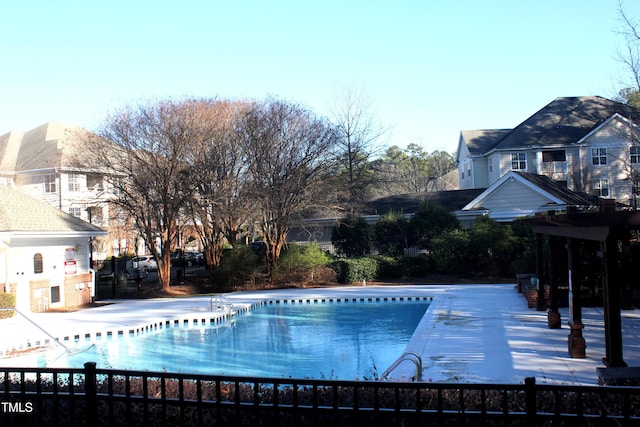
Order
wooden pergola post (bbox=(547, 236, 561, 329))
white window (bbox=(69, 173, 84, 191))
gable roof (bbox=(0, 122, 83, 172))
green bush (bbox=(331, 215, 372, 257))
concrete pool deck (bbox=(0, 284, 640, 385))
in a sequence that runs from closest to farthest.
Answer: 1. concrete pool deck (bbox=(0, 284, 640, 385))
2. wooden pergola post (bbox=(547, 236, 561, 329))
3. green bush (bbox=(331, 215, 372, 257))
4. gable roof (bbox=(0, 122, 83, 172))
5. white window (bbox=(69, 173, 84, 191))

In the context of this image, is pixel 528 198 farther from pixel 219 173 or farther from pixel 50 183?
pixel 50 183

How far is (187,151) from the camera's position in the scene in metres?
24.9

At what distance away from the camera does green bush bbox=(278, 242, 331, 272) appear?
2656 centimetres

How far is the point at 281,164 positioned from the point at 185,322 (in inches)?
395

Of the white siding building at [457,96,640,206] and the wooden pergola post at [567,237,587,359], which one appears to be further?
the white siding building at [457,96,640,206]

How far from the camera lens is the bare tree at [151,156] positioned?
2409cm

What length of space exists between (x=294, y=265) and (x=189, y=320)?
29.0 feet

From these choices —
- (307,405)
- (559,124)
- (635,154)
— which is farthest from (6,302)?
(635,154)

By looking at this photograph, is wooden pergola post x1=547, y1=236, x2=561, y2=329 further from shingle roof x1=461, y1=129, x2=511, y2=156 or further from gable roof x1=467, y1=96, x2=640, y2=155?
shingle roof x1=461, y1=129, x2=511, y2=156

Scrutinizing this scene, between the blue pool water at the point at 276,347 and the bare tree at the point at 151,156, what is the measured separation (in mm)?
7272

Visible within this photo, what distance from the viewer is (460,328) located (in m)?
13.8

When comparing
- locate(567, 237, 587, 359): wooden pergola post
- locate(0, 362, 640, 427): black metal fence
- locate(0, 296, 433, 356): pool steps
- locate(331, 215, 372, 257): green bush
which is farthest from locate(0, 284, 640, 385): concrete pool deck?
locate(331, 215, 372, 257): green bush

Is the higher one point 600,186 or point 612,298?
point 600,186

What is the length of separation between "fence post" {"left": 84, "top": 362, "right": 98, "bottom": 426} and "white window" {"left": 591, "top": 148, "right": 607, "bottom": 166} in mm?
36344
